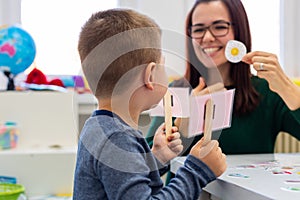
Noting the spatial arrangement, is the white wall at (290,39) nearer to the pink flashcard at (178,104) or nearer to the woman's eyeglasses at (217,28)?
the woman's eyeglasses at (217,28)

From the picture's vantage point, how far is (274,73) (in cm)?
117

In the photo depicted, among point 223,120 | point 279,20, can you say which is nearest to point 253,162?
point 223,120

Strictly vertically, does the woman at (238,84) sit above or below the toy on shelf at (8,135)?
above

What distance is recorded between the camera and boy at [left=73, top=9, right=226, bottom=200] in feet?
2.18

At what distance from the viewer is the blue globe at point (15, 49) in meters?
1.68

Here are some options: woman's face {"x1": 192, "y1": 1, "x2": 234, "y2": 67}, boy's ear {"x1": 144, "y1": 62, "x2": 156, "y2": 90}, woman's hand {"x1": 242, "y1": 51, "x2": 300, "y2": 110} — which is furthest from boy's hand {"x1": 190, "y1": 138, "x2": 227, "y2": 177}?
woman's face {"x1": 192, "y1": 1, "x2": 234, "y2": 67}

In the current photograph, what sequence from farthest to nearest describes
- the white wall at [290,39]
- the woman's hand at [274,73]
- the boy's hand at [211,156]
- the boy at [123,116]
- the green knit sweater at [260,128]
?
the white wall at [290,39] → the green knit sweater at [260,128] → the woman's hand at [274,73] → the boy's hand at [211,156] → the boy at [123,116]

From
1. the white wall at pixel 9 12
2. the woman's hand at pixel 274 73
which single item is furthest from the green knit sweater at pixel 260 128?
the white wall at pixel 9 12

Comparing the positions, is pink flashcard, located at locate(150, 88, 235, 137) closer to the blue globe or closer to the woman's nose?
the woman's nose

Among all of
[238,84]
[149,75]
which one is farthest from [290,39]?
[149,75]

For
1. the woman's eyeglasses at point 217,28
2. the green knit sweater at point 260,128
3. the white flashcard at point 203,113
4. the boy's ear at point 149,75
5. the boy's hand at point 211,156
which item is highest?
the woman's eyeglasses at point 217,28

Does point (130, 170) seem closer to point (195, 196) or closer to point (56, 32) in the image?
point (195, 196)

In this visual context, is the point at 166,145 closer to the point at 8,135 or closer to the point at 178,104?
the point at 178,104

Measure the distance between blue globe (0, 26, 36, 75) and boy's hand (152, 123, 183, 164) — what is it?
0.99 metres
